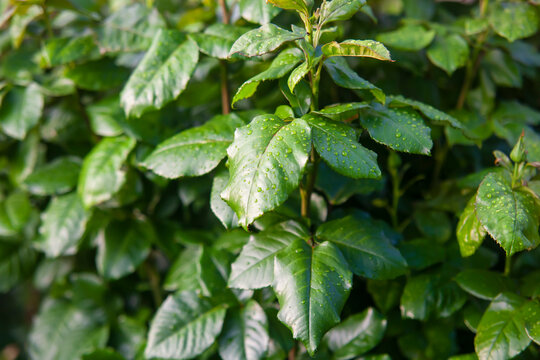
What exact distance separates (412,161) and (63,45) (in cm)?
104

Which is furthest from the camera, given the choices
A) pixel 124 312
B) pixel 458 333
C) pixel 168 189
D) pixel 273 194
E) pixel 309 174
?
pixel 124 312

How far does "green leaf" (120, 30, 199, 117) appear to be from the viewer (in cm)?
98

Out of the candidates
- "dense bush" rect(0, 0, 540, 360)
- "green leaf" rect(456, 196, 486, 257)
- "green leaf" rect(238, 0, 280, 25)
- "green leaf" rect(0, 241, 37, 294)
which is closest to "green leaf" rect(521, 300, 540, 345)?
"dense bush" rect(0, 0, 540, 360)

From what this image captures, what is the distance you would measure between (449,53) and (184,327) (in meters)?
0.94

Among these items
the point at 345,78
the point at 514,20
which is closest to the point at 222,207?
the point at 345,78

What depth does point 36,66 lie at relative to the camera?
57.1 inches

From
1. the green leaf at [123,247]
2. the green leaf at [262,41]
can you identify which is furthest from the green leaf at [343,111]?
the green leaf at [123,247]

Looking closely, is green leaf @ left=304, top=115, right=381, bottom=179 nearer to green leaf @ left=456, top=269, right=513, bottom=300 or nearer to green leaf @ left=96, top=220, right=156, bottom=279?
green leaf @ left=456, top=269, right=513, bottom=300

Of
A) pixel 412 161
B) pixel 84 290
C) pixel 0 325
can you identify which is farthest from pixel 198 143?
pixel 0 325

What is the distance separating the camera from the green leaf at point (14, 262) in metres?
1.52

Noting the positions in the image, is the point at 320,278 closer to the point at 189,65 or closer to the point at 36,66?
the point at 189,65

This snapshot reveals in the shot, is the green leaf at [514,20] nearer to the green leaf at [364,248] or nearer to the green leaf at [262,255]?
the green leaf at [364,248]

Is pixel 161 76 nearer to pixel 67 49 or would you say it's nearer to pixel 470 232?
pixel 67 49

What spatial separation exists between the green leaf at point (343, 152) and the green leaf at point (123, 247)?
775mm
